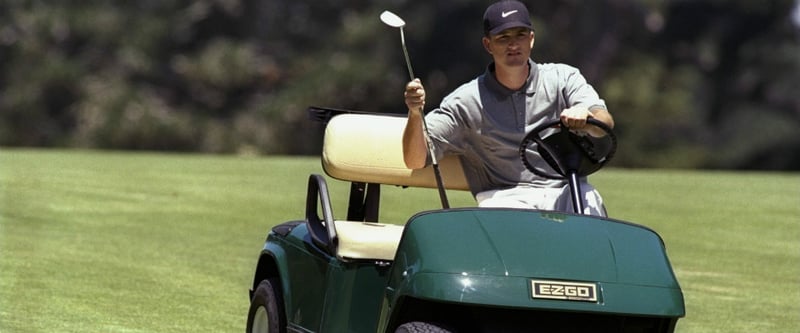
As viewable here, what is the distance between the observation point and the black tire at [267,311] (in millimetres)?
5117

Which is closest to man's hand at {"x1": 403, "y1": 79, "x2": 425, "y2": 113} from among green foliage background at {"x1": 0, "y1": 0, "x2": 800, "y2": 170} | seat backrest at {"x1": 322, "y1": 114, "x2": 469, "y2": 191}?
seat backrest at {"x1": 322, "y1": 114, "x2": 469, "y2": 191}

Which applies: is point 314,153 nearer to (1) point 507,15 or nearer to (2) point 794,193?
(2) point 794,193

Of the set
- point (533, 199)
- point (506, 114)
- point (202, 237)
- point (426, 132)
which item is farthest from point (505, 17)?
point (202, 237)

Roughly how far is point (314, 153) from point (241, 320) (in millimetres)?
27385

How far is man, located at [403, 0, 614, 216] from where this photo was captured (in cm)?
496

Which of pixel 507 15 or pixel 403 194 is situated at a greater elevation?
pixel 507 15

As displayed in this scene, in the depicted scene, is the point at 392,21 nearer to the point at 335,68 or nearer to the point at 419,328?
the point at 419,328

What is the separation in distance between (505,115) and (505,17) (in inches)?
12.8

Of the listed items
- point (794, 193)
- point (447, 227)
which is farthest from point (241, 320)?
point (794, 193)

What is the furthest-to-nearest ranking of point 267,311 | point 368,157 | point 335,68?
point 335,68 < point 368,157 < point 267,311

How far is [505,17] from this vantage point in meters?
4.95

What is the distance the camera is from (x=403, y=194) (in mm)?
15242

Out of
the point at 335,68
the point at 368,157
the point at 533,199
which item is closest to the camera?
the point at 533,199

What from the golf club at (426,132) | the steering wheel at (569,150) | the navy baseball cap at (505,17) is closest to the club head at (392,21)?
the golf club at (426,132)
